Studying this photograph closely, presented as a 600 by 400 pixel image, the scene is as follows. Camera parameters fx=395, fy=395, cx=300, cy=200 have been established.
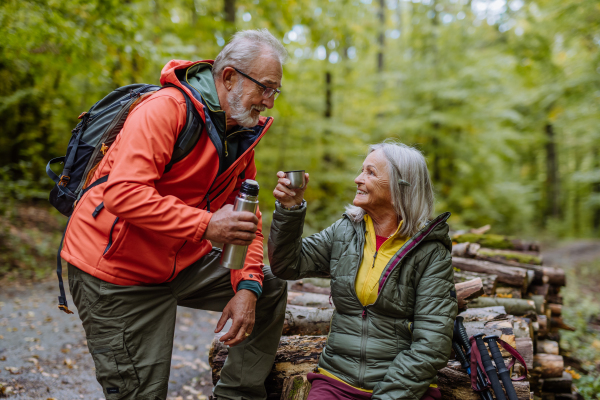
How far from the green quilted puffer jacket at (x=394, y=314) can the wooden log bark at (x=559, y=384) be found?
2578mm

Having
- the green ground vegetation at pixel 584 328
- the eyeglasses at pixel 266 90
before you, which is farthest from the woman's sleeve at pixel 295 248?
the green ground vegetation at pixel 584 328

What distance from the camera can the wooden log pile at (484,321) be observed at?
105 inches

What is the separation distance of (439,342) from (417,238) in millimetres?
558

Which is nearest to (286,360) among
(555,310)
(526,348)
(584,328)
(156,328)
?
(156,328)

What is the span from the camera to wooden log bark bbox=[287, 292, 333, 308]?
3876 mm

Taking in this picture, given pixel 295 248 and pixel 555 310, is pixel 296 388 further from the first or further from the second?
pixel 555 310

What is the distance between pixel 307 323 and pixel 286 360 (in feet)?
2.07

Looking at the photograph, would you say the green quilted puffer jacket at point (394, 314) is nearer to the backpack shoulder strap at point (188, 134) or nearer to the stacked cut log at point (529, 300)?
the backpack shoulder strap at point (188, 134)

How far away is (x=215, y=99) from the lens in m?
2.37

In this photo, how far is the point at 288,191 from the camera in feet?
7.16

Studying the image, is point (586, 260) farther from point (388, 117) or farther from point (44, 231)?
point (44, 231)

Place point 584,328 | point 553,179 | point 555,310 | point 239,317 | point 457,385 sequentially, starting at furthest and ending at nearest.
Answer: point 553,179 → point 584,328 → point 555,310 → point 457,385 → point 239,317

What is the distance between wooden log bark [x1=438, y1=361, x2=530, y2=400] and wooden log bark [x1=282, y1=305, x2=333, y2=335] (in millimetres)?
1083

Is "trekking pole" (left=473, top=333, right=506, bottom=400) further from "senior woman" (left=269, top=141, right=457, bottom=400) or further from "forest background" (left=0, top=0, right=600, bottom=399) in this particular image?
"forest background" (left=0, top=0, right=600, bottom=399)
